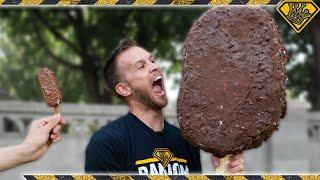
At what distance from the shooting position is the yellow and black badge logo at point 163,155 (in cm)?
300

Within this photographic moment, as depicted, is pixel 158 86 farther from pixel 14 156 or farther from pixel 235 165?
pixel 14 156

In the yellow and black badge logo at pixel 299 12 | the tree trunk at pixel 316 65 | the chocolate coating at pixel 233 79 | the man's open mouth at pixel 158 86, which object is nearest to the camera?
the chocolate coating at pixel 233 79

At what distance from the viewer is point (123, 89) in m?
3.13

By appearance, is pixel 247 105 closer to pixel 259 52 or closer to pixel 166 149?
pixel 259 52

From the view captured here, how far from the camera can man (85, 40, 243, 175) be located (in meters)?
2.95

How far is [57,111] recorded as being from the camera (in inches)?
106

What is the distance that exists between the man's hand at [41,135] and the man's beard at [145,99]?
56cm

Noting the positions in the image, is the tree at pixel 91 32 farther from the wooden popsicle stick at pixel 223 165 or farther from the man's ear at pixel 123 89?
the wooden popsicle stick at pixel 223 165

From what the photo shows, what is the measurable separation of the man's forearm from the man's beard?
0.69 m

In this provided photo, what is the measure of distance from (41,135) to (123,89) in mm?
652

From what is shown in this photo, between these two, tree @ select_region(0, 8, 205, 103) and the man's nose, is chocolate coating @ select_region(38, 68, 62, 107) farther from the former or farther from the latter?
tree @ select_region(0, 8, 205, 103)

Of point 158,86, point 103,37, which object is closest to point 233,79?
point 158,86

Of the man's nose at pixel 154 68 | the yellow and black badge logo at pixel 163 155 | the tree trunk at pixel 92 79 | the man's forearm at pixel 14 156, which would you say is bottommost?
the tree trunk at pixel 92 79

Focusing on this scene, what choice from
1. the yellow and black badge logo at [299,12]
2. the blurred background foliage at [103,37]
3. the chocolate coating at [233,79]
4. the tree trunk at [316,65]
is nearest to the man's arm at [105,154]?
the chocolate coating at [233,79]
